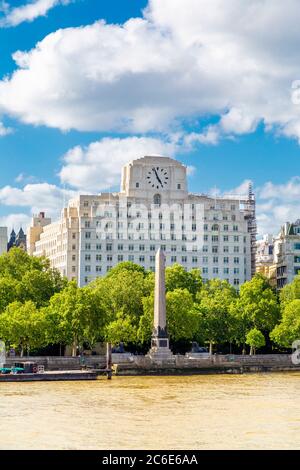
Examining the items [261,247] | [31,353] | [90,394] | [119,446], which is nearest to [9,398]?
[90,394]

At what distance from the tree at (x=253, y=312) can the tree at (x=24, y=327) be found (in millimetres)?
25745

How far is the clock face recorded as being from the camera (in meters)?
145

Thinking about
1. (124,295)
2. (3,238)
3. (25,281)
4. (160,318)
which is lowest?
(160,318)

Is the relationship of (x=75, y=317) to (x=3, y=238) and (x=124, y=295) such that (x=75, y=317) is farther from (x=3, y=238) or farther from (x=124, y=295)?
(x=3, y=238)

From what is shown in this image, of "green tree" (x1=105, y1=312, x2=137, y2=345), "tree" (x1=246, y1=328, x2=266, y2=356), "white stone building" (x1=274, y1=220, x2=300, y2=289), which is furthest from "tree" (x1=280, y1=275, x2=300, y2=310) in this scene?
"white stone building" (x1=274, y1=220, x2=300, y2=289)

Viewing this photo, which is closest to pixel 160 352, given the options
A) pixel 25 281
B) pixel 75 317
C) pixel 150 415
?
pixel 75 317

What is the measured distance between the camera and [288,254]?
139375 mm

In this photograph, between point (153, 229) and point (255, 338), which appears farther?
point (153, 229)

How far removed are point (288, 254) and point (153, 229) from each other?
853 inches

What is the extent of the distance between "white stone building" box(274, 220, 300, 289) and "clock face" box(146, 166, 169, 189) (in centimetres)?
2075

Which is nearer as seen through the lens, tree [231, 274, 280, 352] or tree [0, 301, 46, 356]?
tree [0, 301, 46, 356]

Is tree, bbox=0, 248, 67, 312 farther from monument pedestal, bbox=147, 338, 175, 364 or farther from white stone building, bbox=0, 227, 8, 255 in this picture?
white stone building, bbox=0, 227, 8, 255

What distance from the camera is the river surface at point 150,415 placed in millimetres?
39031

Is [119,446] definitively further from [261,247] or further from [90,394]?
[261,247]
